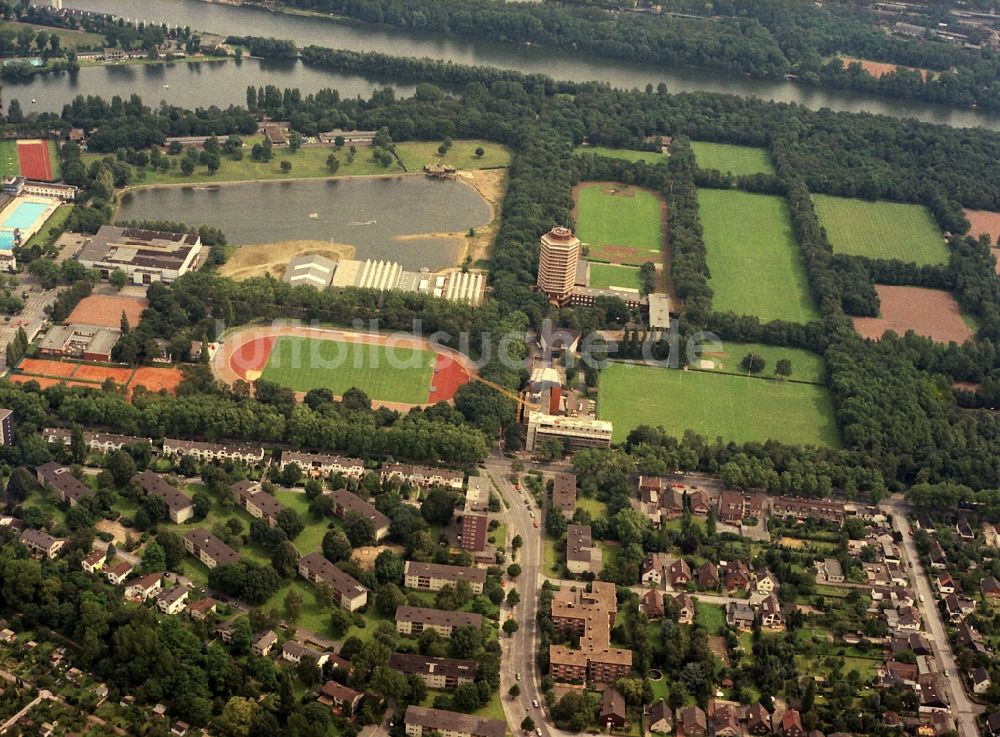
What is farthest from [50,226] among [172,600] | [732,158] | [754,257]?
[732,158]

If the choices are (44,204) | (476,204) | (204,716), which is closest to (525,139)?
(476,204)

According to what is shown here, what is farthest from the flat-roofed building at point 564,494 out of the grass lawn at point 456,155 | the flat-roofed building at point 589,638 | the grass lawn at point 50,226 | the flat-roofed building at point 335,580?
the grass lawn at point 456,155

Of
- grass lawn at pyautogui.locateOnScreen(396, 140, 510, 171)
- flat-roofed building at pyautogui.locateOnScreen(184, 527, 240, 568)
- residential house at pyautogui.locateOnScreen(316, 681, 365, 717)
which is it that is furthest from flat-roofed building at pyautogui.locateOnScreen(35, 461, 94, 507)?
grass lawn at pyautogui.locateOnScreen(396, 140, 510, 171)

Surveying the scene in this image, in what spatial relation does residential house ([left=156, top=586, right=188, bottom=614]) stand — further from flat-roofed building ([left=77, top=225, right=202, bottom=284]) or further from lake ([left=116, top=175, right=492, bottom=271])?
lake ([left=116, top=175, right=492, bottom=271])

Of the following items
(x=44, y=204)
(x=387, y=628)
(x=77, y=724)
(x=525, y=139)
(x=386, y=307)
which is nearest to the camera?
(x=77, y=724)

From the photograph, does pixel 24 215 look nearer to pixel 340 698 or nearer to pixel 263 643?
pixel 263 643

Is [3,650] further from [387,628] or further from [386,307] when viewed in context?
[386,307]
